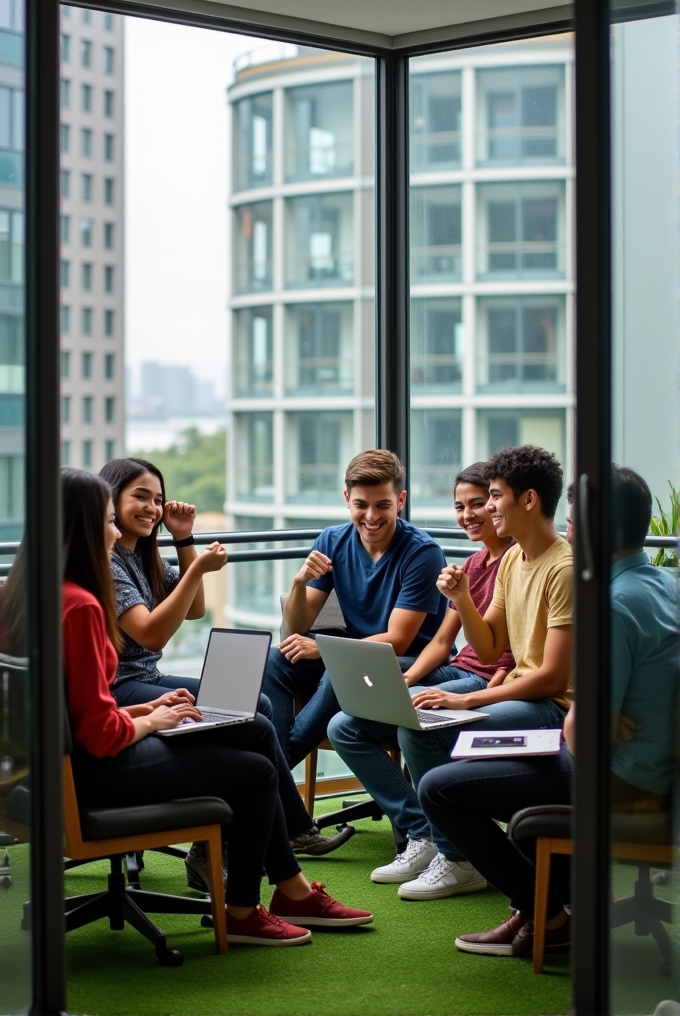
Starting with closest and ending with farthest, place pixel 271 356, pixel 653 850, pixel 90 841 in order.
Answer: pixel 653 850 < pixel 90 841 < pixel 271 356

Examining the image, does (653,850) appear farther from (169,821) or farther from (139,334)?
(139,334)

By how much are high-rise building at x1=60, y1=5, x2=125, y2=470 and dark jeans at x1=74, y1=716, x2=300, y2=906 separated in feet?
10.1

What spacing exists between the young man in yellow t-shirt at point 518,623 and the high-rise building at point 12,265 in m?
1.36

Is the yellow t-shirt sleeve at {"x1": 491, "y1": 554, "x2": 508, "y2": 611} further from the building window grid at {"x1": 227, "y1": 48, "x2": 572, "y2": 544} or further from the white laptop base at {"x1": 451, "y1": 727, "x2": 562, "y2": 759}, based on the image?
the building window grid at {"x1": 227, "y1": 48, "x2": 572, "y2": 544}

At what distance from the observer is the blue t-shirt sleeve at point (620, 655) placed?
228 centimetres

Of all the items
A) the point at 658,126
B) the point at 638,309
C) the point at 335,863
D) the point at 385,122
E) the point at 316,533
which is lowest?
the point at 335,863

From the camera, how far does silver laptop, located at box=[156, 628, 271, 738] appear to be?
9.96 ft

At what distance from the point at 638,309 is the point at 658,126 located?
35cm

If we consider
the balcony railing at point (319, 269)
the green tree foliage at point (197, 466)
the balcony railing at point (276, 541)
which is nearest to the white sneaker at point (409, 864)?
the balcony railing at point (276, 541)

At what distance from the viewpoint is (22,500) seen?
7.61 feet

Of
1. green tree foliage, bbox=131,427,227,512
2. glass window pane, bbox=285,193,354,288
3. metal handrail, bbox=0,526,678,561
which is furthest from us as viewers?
green tree foliage, bbox=131,427,227,512

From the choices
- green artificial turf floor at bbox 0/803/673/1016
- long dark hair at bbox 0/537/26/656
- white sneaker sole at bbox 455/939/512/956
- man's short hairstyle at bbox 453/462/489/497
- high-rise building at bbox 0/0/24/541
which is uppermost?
high-rise building at bbox 0/0/24/541

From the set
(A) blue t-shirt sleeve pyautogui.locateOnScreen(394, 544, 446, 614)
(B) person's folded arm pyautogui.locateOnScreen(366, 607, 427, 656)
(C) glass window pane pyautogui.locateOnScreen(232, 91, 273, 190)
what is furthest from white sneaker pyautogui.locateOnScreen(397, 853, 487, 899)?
(C) glass window pane pyautogui.locateOnScreen(232, 91, 273, 190)

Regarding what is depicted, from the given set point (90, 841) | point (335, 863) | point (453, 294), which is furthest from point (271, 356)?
point (90, 841)
